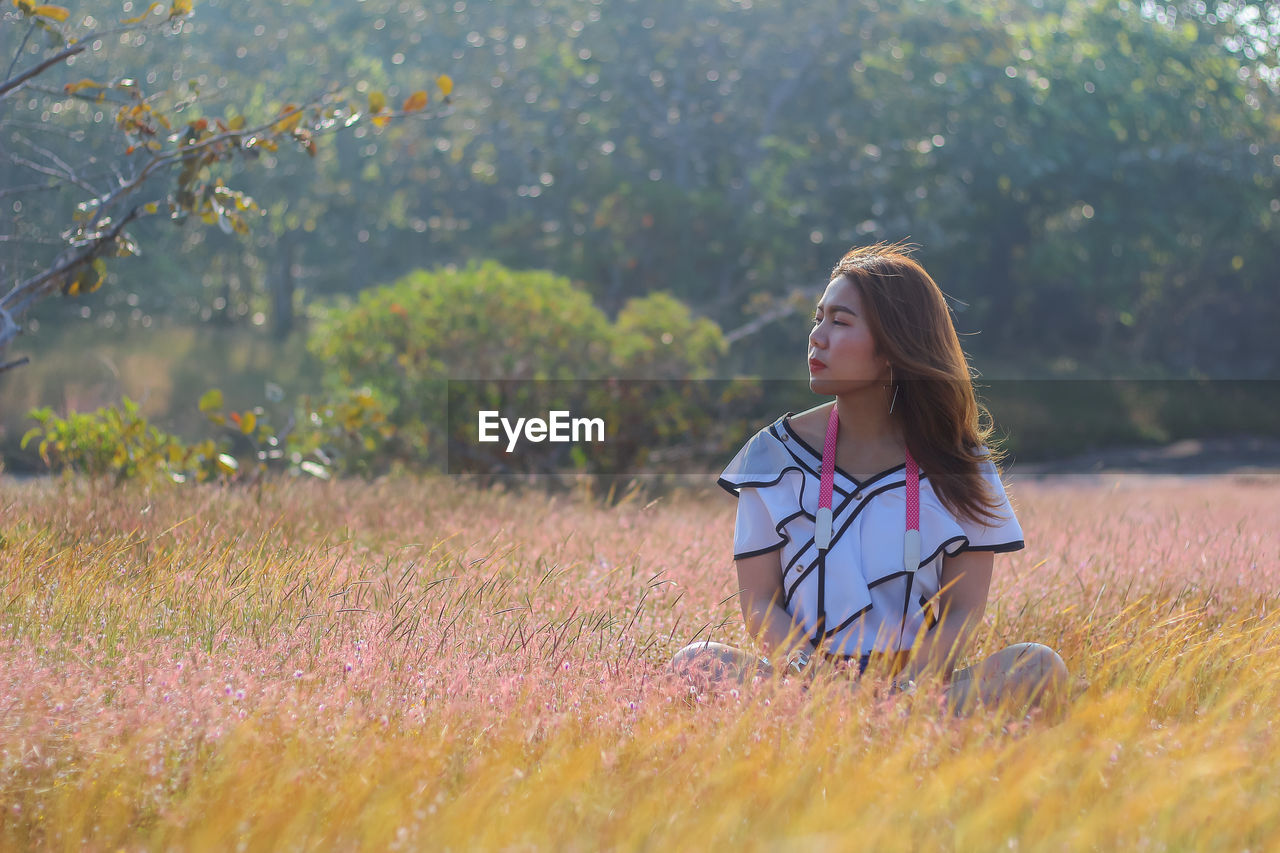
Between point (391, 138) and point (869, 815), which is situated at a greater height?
point (391, 138)

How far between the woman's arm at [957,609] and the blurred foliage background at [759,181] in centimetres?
1057

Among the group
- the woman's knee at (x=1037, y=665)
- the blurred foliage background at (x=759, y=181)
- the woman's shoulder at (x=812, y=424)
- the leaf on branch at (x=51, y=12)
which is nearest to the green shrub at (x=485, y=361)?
the blurred foliage background at (x=759, y=181)

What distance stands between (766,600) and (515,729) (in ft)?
2.81

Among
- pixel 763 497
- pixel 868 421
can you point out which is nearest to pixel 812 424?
pixel 868 421

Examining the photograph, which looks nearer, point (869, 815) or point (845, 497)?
point (869, 815)

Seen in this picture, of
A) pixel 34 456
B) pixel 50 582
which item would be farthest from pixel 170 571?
pixel 34 456

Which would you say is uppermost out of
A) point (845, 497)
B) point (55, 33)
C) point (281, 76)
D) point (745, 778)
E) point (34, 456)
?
point (281, 76)

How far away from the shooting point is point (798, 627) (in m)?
Result: 3.11

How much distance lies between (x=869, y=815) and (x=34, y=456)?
38.1ft

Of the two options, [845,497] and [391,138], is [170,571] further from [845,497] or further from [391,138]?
[391,138]

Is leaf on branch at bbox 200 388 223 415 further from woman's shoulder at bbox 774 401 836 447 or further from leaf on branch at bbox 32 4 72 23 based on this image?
woman's shoulder at bbox 774 401 836 447

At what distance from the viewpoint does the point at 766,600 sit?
314 cm

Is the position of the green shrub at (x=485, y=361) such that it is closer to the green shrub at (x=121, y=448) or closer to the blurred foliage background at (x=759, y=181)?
the green shrub at (x=121, y=448)

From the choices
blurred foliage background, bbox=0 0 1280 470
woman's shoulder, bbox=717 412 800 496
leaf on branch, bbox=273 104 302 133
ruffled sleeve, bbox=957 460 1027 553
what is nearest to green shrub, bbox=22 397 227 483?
leaf on branch, bbox=273 104 302 133
